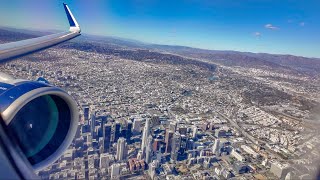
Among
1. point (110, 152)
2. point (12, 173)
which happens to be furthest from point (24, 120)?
point (110, 152)

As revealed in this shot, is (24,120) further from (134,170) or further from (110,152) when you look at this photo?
(110,152)

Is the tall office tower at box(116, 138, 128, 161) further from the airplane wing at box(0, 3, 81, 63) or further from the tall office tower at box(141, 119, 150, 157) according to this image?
the airplane wing at box(0, 3, 81, 63)

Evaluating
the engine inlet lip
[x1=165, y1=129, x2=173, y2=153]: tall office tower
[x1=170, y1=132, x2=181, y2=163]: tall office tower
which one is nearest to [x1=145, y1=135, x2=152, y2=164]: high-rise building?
[x1=165, y1=129, x2=173, y2=153]: tall office tower

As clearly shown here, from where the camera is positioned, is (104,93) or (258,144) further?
(104,93)

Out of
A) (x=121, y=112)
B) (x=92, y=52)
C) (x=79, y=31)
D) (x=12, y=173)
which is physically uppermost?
(x=79, y=31)

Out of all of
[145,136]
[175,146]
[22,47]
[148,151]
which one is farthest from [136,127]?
[22,47]

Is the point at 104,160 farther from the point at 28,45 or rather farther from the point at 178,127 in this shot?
the point at 178,127
